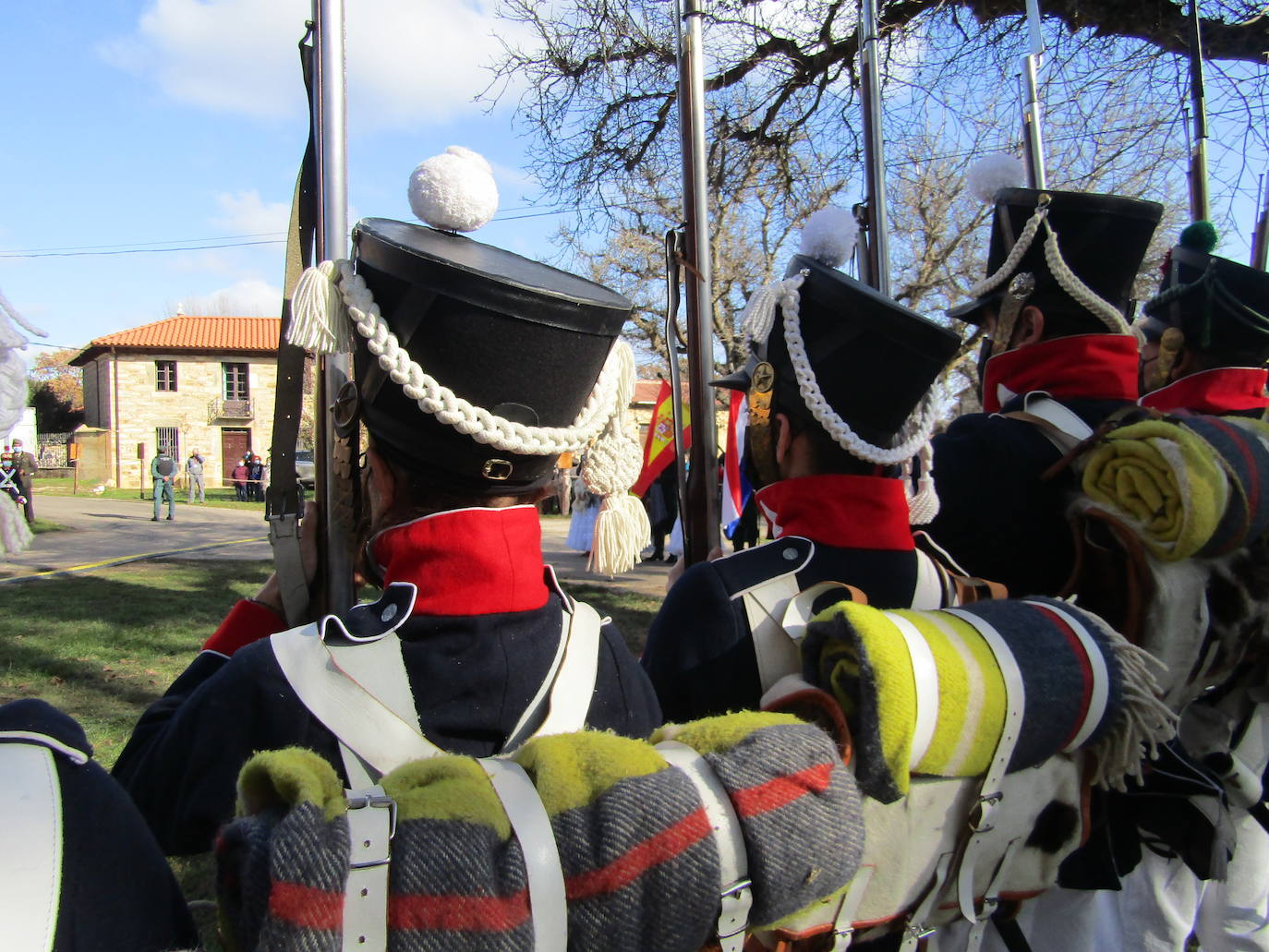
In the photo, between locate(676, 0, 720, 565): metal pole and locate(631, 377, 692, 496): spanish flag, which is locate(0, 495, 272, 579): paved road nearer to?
locate(631, 377, 692, 496): spanish flag

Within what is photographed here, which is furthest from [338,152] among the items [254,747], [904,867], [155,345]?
[155,345]

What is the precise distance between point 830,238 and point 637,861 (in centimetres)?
180

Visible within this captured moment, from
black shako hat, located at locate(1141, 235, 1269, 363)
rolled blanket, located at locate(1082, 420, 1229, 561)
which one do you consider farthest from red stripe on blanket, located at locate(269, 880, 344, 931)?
black shako hat, located at locate(1141, 235, 1269, 363)

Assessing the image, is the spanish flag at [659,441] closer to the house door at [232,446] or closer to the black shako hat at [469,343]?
the black shako hat at [469,343]

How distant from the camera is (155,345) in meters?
38.6

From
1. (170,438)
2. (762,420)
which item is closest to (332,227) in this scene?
(762,420)

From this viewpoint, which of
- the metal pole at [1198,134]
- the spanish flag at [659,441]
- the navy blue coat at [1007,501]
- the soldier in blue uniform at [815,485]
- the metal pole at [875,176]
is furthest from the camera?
the spanish flag at [659,441]

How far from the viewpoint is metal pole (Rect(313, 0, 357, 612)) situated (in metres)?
1.77

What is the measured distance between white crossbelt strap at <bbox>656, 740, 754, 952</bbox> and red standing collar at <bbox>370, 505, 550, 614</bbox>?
70 centimetres

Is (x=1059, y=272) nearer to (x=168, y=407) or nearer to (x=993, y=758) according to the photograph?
(x=993, y=758)

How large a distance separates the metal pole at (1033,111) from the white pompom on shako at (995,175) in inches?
26.7

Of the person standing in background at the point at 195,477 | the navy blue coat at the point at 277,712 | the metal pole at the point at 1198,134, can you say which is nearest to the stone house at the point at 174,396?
the person standing in background at the point at 195,477

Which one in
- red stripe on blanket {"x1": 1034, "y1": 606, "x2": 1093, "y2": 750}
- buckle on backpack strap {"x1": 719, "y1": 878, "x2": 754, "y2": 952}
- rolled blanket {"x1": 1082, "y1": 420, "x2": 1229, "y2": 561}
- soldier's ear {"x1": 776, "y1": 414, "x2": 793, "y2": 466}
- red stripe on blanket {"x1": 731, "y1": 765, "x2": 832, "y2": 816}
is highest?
soldier's ear {"x1": 776, "y1": 414, "x2": 793, "y2": 466}

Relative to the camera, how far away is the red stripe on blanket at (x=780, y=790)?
0.75 metres
